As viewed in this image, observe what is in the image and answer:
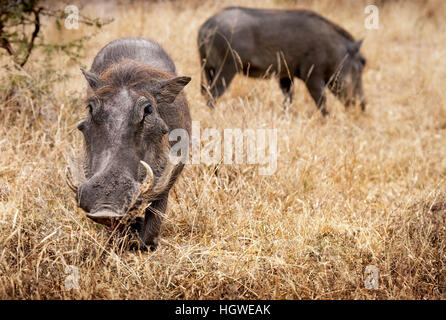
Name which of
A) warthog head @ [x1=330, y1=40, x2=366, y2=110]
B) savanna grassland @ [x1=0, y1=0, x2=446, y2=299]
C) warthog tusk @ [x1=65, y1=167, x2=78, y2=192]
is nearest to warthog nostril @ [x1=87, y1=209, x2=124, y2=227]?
warthog tusk @ [x1=65, y1=167, x2=78, y2=192]

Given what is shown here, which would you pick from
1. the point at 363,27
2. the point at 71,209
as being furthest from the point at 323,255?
the point at 363,27

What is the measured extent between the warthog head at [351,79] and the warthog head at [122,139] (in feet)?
12.5

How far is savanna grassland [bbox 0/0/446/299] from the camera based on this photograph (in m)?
2.55

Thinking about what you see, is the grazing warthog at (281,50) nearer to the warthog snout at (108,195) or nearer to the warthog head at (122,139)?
the warthog head at (122,139)

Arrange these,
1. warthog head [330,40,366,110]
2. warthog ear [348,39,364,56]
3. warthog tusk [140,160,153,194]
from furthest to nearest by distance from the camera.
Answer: warthog ear [348,39,364,56] → warthog head [330,40,366,110] → warthog tusk [140,160,153,194]

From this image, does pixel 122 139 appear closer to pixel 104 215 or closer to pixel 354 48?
pixel 104 215

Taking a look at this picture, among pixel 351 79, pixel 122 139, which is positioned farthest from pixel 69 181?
pixel 351 79

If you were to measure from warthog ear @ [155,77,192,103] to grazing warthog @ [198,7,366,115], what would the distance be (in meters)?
2.70

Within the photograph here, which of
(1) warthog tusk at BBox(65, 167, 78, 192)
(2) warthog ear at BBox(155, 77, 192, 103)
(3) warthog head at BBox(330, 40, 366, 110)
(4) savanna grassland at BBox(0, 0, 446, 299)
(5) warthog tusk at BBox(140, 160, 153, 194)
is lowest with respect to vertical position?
(4) savanna grassland at BBox(0, 0, 446, 299)

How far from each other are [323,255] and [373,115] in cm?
372

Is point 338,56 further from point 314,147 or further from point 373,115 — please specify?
point 314,147

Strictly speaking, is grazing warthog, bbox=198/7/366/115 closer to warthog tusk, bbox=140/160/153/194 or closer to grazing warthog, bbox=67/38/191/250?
grazing warthog, bbox=67/38/191/250

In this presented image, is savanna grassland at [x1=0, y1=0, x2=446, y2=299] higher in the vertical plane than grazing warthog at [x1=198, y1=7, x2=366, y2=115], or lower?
lower

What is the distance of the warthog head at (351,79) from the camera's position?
6.11m
